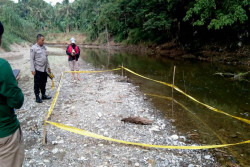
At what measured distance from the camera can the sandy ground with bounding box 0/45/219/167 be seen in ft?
12.4

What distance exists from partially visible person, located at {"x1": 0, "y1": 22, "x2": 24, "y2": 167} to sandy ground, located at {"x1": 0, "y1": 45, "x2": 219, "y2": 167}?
1.63m

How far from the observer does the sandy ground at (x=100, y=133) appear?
3783 mm

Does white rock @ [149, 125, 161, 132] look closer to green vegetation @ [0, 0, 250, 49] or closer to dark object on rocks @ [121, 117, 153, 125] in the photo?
dark object on rocks @ [121, 117, 153, 125]

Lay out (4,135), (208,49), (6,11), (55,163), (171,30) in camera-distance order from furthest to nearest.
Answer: (6,11)
(171,30)
(208,49)
(55,163)
(4,135)

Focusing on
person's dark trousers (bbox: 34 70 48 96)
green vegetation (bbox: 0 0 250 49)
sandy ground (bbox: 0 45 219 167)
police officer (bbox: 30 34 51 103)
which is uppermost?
green vegetation (bbox: 0 0 250 49)

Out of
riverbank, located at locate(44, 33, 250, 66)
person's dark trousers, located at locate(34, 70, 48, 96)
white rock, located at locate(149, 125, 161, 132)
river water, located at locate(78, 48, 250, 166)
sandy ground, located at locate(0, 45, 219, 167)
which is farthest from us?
riverbank, located at locate(44, 33, 250, 66)

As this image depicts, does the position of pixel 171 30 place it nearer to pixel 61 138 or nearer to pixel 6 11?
pixel 61 138

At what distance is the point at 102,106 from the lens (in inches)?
263

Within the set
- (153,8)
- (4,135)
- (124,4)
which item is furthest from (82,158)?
(124,4)

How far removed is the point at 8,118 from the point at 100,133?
9.86 ft

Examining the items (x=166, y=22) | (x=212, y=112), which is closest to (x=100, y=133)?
(x=212, y=112)

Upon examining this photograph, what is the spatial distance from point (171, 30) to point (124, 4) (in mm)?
13174

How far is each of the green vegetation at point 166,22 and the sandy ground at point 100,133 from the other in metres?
11.5

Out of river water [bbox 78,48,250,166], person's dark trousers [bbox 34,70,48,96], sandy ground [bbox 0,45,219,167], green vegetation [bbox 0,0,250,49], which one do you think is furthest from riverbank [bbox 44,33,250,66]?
person's dark trousers [bbox 34,70,48,96]
